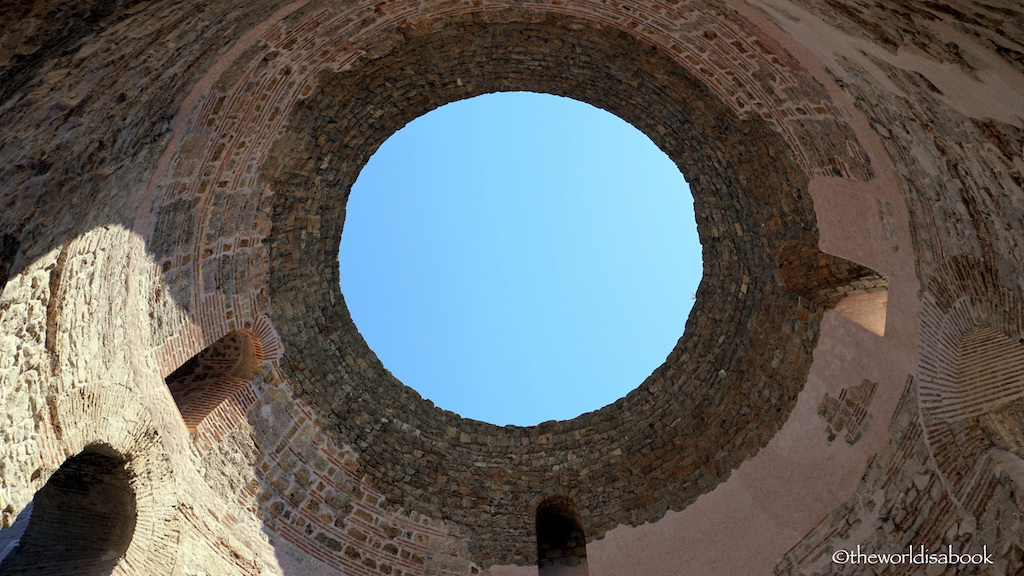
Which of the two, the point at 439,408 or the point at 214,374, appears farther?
the point at 439,408

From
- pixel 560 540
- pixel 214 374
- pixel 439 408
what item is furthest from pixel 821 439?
pixel 214 374

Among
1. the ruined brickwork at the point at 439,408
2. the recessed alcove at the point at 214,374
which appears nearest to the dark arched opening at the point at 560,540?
the ruined brickwork at the point at 439,408

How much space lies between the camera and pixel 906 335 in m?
7.12

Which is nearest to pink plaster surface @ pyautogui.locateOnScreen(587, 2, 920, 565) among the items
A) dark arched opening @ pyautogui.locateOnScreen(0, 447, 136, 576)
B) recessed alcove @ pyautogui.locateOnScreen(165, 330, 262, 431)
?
recessed alcove @ pyautogui.locateOnScreen(165, 330, 262, 431)

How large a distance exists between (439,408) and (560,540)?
1.93 metres

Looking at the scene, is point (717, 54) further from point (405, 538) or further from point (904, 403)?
point (405, 538)

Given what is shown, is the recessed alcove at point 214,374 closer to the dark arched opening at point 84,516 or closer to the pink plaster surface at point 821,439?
the dark arched opening at point 84,516

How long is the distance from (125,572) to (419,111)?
5.16 meters

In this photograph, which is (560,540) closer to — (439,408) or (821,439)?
(439,408)

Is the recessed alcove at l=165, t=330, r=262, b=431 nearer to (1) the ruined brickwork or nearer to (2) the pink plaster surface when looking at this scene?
(1) the ruined brickwork

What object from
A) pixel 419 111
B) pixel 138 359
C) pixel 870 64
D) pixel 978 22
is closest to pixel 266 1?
pixel 419 111

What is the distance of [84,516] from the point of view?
22.1ft

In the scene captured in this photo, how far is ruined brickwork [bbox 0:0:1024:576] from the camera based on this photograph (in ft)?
18.3

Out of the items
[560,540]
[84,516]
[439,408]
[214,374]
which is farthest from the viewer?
[439,408]
